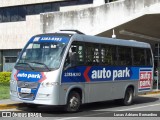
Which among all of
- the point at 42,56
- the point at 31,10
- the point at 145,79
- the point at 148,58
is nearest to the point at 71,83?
the point at 42,56

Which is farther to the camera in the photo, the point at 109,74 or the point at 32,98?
the point at 109,74

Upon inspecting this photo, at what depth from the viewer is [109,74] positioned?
1641 centimetres

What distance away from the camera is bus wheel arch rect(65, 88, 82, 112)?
14.1m

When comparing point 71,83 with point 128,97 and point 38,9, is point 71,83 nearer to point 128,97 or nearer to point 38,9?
point 128,97

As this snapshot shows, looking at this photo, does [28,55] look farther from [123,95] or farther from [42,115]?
[123,95]

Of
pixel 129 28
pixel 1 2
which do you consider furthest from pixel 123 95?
pixel 1 2

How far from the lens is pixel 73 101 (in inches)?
561

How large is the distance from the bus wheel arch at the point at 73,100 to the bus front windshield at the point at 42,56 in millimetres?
1251

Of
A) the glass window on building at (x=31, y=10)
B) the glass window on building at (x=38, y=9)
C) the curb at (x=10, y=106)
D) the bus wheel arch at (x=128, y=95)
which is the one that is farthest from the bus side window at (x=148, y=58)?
the glass window on building at (x=31, y=10)

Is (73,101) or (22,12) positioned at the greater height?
(22,12)

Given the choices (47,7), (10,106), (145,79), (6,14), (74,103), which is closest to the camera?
(74,103)

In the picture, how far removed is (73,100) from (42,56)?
6.28 feet

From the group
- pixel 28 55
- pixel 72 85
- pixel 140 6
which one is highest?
pixel 140 6

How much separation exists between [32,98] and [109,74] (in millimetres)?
4033
